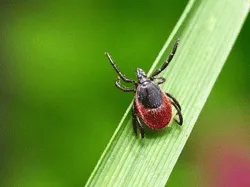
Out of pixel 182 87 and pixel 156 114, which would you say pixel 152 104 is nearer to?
pixel 156 114

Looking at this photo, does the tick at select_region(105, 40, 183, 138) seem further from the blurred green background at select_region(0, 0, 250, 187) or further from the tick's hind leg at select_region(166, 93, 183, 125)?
the blurred green background at select_region(0, 0, 250, 187)

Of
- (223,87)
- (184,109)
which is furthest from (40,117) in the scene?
(184,109)

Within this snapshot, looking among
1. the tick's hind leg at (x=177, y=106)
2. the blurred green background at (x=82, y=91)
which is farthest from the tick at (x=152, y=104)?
the blurred green background at (x=82, y=91)

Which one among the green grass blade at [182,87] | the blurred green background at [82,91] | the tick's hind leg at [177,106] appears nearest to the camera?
the green grass blade at [182,87]

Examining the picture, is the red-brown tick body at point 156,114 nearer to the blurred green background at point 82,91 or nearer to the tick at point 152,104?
the tick at point 152,104

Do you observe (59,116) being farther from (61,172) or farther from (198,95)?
(198,95)

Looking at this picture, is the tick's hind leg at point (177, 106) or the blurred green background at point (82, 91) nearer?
the tick's hind leg at point (177, 106)

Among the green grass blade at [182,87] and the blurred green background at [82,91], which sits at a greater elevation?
the green grass blade at [182,87]
